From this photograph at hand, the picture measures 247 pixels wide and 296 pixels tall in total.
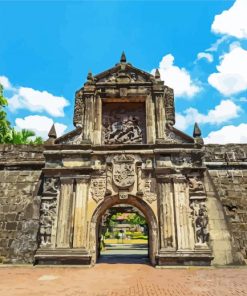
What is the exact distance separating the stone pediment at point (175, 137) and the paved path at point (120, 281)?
15.6 ft

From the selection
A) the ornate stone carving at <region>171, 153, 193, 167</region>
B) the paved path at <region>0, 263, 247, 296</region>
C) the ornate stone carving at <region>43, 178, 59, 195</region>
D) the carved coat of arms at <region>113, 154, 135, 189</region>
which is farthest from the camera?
the ornate stone carving at <region>171, 153, 193, 167</region>

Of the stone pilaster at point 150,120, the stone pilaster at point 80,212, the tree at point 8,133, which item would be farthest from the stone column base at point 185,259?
the tree at point 8,133

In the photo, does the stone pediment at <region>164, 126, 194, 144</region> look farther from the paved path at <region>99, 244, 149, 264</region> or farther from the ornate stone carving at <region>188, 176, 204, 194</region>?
the paved path at <region>99, 244, 149, 264</region>

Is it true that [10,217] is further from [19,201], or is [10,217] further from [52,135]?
[52,135]

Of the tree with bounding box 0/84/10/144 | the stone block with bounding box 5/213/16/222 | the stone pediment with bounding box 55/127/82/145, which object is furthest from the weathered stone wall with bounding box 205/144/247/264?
the tree with bounding box 0/84/10/144

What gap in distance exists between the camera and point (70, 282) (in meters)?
6.94

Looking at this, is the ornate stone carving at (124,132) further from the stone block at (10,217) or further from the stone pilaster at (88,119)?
the stone block at (10,217)

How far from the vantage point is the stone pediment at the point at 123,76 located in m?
12.1

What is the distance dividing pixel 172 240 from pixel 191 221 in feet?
3.24

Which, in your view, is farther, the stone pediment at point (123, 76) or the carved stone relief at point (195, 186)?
the stone pediment at point (123, 76)

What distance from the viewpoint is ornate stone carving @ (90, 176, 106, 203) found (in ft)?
33.9

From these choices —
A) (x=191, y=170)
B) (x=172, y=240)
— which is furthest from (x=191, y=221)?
(x=191, y=170)

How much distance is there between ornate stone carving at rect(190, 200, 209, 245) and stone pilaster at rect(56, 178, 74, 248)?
14.9 ft

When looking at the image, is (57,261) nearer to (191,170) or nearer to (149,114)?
(191,170)
